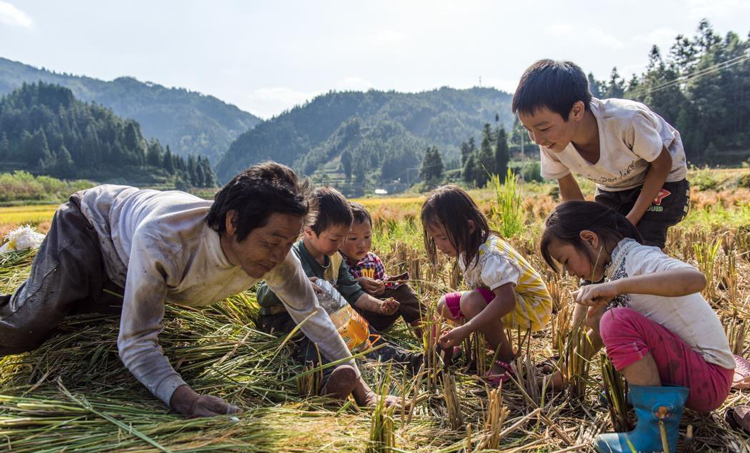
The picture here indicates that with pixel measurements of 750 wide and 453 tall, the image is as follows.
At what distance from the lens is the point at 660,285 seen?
167 cm

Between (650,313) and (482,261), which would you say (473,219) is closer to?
(482,261)

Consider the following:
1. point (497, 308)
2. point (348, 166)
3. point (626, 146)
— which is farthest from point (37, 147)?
point (626, 146)

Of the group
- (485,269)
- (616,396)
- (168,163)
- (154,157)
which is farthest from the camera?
(168,163)

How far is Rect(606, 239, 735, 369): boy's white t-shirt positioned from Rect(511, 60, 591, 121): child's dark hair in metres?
0.80

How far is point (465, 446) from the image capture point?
1587mm

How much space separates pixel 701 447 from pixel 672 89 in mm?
67346

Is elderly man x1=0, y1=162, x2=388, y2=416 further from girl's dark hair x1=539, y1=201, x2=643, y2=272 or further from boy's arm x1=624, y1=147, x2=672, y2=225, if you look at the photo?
boy's arm x1=624, y1=147, x2=672, y2=225

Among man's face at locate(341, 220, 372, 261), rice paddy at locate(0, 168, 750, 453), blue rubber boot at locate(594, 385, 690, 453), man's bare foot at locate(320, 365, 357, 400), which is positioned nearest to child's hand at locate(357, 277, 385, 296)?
man's face at locate(341, 220, 372, 261)

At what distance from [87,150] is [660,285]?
109m

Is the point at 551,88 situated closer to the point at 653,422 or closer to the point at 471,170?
the point at 653,422

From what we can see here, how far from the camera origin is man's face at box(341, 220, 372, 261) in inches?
124

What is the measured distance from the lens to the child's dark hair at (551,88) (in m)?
2.31

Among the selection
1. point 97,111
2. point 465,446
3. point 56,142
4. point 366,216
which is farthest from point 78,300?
point 97,111

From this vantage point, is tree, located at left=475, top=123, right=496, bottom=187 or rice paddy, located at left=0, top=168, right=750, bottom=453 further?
tree, located at left=475, top=123, right=496, bottom=187
